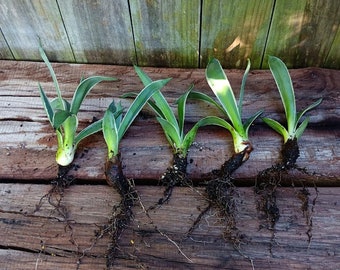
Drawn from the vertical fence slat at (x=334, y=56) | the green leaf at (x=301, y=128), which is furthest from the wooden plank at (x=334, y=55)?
the green leaf at (x=301, y=128)

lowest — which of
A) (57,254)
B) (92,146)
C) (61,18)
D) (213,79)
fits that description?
(57,254)

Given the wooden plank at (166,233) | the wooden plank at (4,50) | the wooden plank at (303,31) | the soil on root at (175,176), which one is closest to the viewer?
the wooden plank at (166,233)

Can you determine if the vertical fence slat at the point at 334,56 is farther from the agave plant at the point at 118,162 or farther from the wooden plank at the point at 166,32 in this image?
the agave plant at the point at 118,162

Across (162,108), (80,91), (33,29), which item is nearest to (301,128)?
(162,108)

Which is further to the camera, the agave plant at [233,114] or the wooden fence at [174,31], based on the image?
the wooden fence at [174,31]

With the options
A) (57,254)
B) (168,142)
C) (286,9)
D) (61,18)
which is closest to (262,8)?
(286,9)

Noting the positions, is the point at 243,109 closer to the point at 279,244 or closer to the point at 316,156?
the point at 316,156
